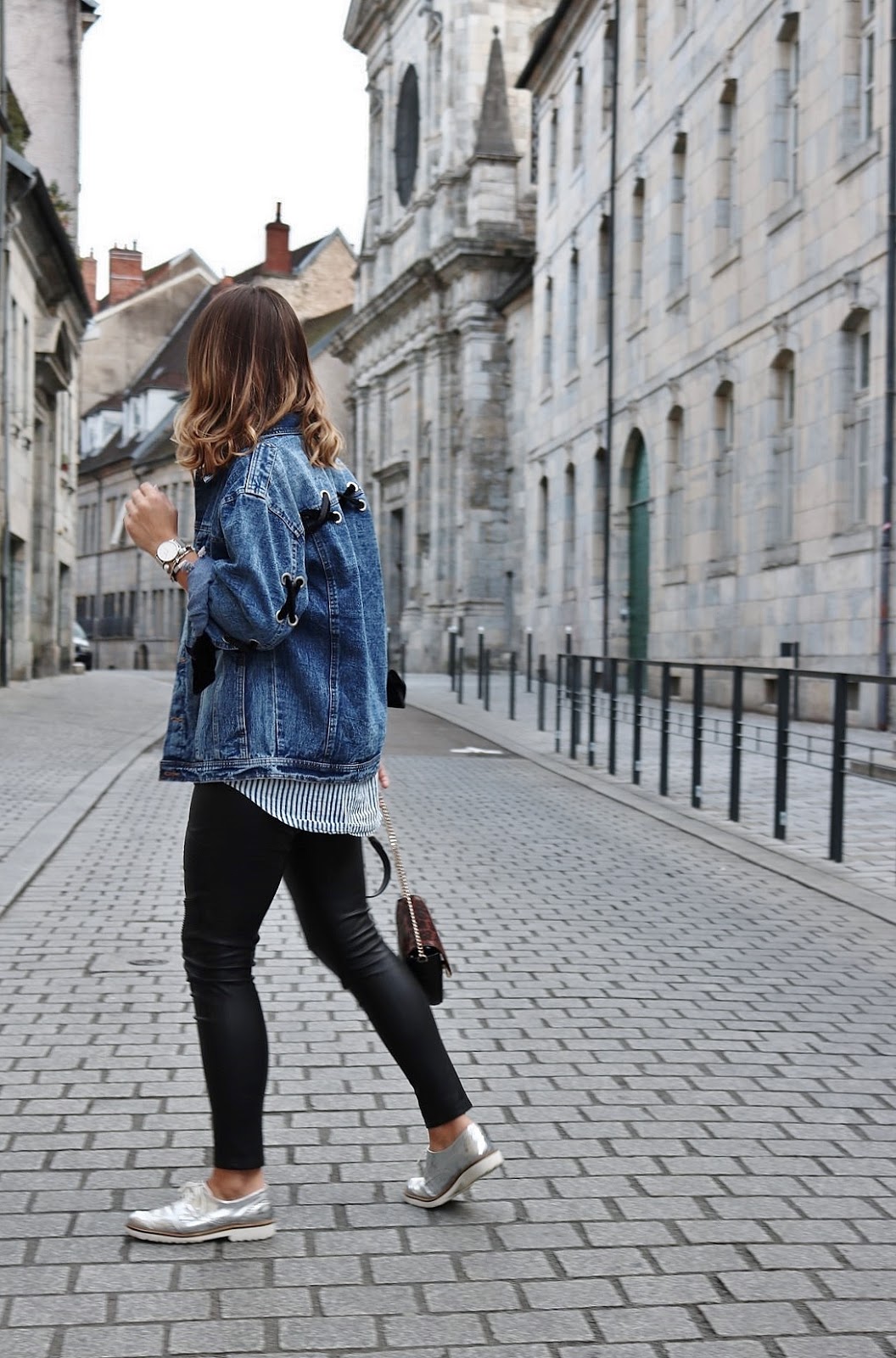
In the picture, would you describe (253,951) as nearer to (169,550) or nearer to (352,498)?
(169,550)

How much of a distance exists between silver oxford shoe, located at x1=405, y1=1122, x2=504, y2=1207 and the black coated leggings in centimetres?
6

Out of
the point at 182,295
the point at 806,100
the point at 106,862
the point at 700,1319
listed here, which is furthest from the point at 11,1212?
the point at 182,295

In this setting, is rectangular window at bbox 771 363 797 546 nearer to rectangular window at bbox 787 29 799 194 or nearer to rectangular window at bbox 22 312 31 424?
rectangular window at bbox 787 29 799 194

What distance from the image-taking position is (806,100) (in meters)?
21.1

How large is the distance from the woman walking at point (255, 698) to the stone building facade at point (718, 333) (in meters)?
15.4

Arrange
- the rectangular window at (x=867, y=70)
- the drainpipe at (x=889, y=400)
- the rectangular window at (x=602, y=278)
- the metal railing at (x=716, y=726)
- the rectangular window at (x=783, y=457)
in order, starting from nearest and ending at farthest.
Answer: the metal railing at (x=716, y=726) < the drainpipe at (x=889, y=400) < the rectangular window at (x=867, y=70) < the rectangular window at (x=783, y=457) < the rectangular window at (x=602, y=278)

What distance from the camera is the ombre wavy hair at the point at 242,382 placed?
3395mm

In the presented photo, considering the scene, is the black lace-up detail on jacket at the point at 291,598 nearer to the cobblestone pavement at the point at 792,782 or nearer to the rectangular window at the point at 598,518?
the cobblestone pavement at the point at 792,782

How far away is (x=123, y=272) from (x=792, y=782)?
7340 cm

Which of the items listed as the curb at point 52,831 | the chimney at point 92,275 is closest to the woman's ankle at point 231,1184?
the curb at point 52,831

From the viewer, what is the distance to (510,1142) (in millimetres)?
4109

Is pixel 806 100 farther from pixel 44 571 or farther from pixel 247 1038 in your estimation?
pixel 247 1038

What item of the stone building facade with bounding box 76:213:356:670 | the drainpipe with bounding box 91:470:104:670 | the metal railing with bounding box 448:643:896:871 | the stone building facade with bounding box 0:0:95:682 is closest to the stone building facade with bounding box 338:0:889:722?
the metal railing with bounding box 448:643:896:871

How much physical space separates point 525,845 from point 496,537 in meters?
35.6
